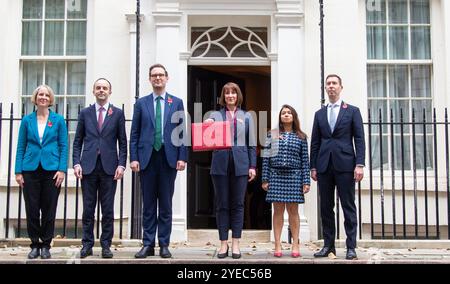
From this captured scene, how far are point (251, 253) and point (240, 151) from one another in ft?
4.45

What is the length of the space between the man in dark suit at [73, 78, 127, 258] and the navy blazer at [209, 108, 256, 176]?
104 centimetres

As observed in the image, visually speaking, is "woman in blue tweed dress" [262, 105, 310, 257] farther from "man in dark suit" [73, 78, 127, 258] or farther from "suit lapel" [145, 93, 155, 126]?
"man in dark suit" [73, 78, 127, 258]

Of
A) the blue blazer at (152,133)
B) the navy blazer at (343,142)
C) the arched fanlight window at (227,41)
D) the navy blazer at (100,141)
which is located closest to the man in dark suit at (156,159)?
the blue blazer at (152,133)

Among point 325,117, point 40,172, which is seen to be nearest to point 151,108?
point 40,172

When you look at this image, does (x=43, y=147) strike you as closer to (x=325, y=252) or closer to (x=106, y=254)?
(x=106, y=254)

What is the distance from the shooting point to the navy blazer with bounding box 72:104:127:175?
6625 millimetres

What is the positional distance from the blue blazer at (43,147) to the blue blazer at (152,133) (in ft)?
2.63

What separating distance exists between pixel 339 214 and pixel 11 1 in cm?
600

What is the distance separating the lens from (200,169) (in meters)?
9.67

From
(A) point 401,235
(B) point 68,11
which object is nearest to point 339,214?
(A) point 401,235

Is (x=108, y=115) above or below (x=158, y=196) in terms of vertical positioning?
above

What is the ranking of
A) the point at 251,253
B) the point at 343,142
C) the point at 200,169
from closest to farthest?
the point at 343,142 → the point at 251,253 → the point at 200,169

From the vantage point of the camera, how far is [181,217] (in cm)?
888

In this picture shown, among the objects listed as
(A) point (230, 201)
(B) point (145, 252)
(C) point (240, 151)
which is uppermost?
(C) point (240, 151)
